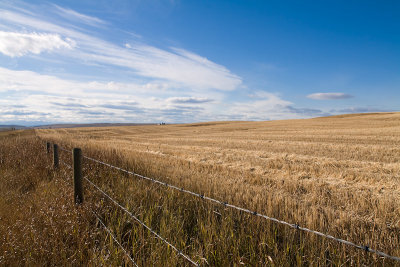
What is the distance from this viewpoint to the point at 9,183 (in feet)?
21.1

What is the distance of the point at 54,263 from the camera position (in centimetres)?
310

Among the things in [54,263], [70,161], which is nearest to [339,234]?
Answer: [54,263]

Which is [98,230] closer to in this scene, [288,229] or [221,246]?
[221,246]

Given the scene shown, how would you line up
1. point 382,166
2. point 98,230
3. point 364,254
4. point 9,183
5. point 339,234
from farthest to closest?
point 382,166 → point 9,183 → point 98,230 → point 339,234 → point 364,254

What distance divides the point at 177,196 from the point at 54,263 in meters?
2.10

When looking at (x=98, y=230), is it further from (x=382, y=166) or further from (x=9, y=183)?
(x=382, y=166)

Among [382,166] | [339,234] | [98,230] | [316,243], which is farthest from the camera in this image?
[382,166]

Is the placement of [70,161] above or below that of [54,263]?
above

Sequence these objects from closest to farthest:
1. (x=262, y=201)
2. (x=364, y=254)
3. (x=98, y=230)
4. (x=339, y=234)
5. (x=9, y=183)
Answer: (x=364, y=254) < (x=339, y=234) < (x=98, y=230) < (x=262, y=201) < (x=9, y=183)

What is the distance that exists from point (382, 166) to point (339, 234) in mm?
9343

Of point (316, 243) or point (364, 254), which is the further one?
point (316, 243)

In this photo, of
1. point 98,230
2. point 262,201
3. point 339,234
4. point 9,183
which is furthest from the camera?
point 9,183

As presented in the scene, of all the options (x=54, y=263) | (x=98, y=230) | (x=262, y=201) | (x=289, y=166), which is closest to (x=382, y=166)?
(x=289, y=166)

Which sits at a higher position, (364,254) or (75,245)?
(364,254)
